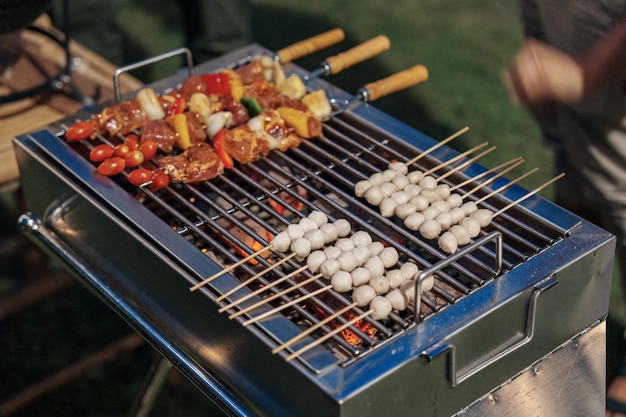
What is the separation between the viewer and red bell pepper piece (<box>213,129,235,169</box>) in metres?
2.64

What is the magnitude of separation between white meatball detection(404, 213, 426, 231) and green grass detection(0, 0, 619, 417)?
1.95 meters

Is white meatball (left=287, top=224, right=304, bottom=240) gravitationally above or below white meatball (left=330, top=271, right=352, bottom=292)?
above

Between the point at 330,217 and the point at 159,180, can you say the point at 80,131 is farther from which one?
the point at 330,217

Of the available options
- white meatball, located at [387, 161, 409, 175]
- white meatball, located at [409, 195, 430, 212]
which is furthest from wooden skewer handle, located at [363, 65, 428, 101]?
white meatball, located at [409, 195, 430, 212]

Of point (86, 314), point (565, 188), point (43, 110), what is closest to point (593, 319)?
point (565, 188)

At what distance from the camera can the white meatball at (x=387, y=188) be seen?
2.43m

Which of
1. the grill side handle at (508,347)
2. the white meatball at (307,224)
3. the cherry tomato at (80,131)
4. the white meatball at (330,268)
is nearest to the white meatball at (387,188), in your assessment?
the white meatball at (307,224)

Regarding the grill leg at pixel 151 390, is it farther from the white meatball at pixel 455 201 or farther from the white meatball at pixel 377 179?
the white meatball at pixel 455 201

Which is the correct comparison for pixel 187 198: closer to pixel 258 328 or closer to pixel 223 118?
pixel 223 118

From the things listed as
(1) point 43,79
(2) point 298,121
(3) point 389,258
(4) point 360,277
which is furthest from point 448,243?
(1) point 43,79

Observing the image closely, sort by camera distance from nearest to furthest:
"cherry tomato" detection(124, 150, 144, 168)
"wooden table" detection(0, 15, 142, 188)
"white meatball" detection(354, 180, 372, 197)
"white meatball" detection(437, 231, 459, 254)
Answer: "white meatball" detection(437, 231, 459, 254)
"white meatball" detection(354, 180, 372, 197)
"cherry tomato" detection(124, 150, 144, 168)
"wooden table" detection(0, 15, 142, 188)

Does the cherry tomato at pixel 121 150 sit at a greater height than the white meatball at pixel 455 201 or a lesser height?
lesser

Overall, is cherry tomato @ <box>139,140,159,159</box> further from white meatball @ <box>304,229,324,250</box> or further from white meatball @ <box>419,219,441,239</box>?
white meatball @ <box>419,219,441,239</box>

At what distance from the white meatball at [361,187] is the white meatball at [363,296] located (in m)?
0.42
